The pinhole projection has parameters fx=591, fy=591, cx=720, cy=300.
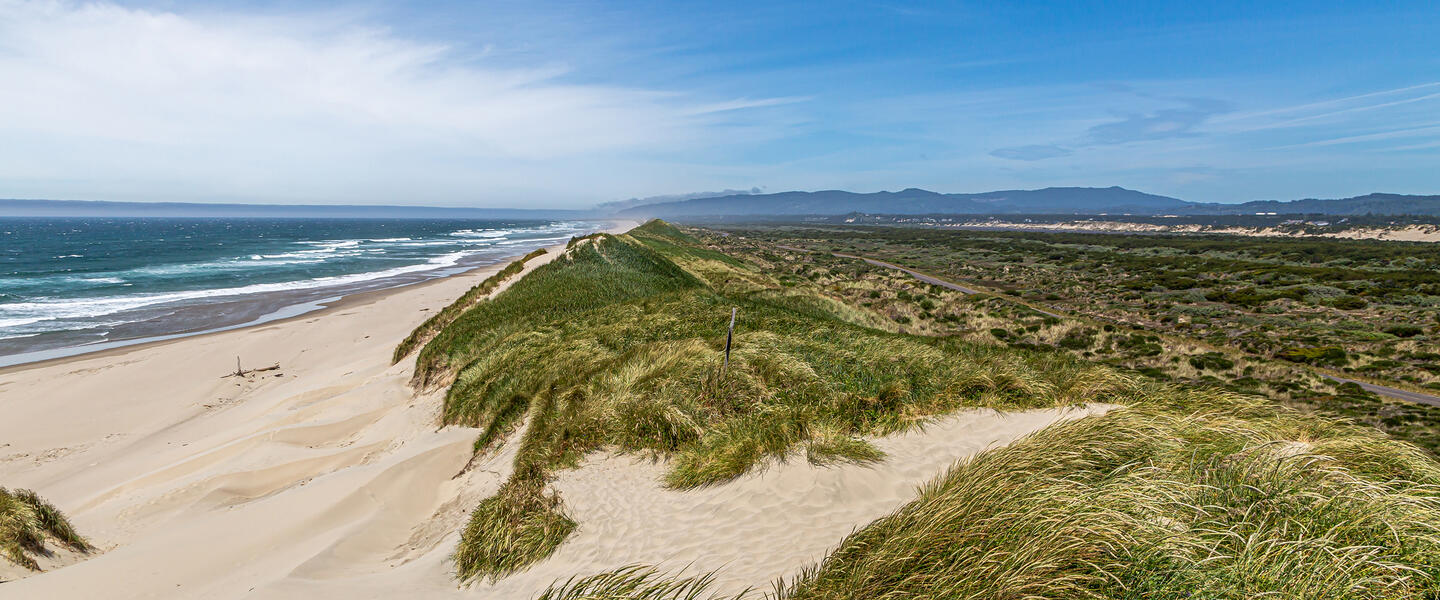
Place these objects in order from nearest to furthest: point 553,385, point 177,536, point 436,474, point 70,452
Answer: point 177,536 → point 436,474 → point 553,385 → point 70,452

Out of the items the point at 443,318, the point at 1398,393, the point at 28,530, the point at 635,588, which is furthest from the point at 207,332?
the point at 1398,393

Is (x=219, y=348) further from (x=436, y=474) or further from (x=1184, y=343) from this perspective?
(x=1184, y=343)

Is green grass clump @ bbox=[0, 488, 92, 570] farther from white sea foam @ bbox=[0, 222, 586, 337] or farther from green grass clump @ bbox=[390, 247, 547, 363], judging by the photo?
white sea foam @ bbox=[0, 222, 586, 337]

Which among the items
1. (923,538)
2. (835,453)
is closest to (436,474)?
(835,453)

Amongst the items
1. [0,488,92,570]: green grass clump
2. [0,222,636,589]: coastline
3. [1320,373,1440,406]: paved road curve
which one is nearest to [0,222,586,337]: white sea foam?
[0,222,636,589]: coastline

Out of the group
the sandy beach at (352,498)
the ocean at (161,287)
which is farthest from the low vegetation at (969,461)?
the ocean at (161,287)

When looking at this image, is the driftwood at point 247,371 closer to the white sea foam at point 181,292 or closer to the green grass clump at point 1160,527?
the white sea foam at point 181,292
